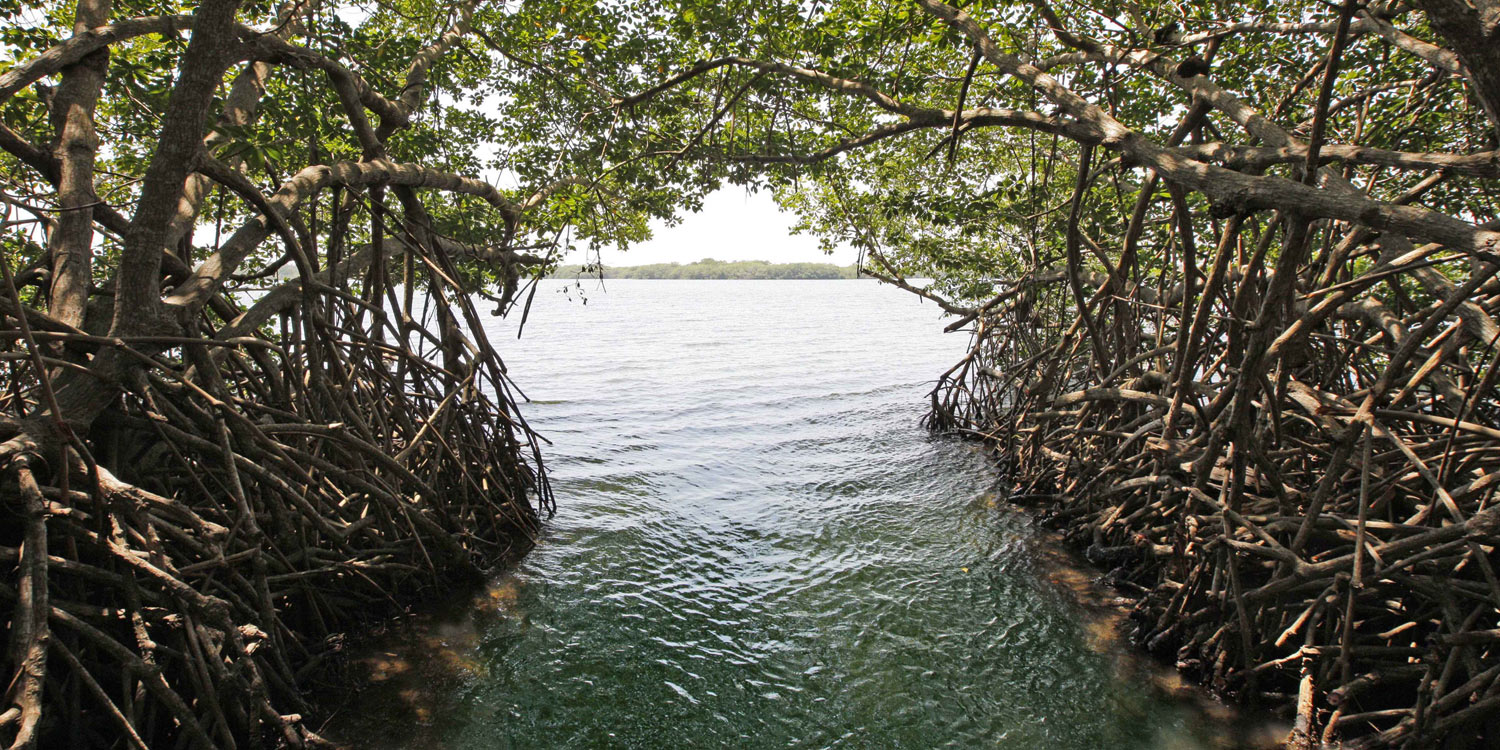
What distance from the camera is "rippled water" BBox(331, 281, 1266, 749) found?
4109 mm

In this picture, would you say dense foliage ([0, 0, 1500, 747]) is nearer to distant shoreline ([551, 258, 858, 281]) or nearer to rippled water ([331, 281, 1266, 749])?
rippled water ([331, 281, 1266, 749])

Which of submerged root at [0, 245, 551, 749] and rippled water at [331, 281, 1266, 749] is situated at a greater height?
submerged root at [0, 245, 551, 749]

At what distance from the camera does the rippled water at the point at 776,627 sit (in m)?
4.11

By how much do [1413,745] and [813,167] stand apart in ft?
21.7

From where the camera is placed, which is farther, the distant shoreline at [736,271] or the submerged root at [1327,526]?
the distant shoreline at [736,271]

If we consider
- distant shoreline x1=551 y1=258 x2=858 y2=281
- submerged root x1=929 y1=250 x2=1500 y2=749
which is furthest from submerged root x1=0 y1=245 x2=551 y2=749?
distant shoreline x1=551 y1=258 x2=858 y2=281

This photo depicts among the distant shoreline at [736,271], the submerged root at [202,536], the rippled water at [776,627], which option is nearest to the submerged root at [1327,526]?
the rippled water at [776,627]

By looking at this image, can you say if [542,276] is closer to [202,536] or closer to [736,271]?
[202,536]

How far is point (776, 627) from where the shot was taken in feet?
17.3

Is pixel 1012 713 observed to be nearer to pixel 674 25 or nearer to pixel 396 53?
pixel 674 25

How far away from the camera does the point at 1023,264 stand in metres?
11.2

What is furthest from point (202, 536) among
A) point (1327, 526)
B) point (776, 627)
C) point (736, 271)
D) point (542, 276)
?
point (736, 271)

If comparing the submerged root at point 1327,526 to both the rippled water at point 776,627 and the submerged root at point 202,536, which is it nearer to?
the rippled water at point 776,627

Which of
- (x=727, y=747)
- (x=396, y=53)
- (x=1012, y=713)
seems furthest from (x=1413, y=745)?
(x=396, y=53)
